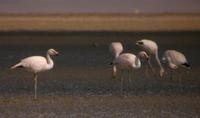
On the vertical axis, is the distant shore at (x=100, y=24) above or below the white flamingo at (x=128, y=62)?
above

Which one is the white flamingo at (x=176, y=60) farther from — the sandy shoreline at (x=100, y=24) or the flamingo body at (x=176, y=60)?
the sandy shoreline at (x=100, y=24)

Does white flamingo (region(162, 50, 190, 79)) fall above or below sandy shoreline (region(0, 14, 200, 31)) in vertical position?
below

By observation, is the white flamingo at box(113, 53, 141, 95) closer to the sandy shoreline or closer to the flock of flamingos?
the flock of flamingos

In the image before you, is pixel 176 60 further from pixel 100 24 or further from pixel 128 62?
pixel 100 24

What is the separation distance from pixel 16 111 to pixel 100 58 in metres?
10.9

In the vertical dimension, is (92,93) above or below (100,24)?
below

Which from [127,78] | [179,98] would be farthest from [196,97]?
[127,78]

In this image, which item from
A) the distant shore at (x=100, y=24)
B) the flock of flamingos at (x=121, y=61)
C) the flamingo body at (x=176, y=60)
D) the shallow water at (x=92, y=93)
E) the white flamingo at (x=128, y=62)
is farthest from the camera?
the distant shore at (x=100, y=24)

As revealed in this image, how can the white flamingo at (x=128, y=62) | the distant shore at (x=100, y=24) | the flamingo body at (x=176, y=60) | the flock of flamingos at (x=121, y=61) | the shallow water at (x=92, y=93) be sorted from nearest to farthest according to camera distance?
1. the shallow water at (x=92, y=93)
2. the flock of flamingos at (x=121, y=61)
3. the white flamingo at (x=128, y=62)
4. the flamingo body at (x=176, y=60)
5. the distant shore at (x=100, y=24)

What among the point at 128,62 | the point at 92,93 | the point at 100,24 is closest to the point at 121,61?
the point at 128,62

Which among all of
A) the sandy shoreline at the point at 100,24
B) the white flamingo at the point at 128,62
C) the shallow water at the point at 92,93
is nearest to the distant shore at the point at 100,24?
the sandy shoreline at the point at 100,24

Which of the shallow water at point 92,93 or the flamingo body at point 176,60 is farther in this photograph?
the flamingo body at point 176,60

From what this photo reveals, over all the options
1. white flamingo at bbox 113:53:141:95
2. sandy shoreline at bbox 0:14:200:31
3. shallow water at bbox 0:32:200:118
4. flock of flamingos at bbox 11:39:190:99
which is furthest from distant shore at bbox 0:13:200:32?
white flamingo at bbox 113:53:141:95

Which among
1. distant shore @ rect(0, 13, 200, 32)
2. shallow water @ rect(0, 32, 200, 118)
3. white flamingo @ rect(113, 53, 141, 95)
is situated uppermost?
distant shore @ rect(0, 13, 200, 32)
